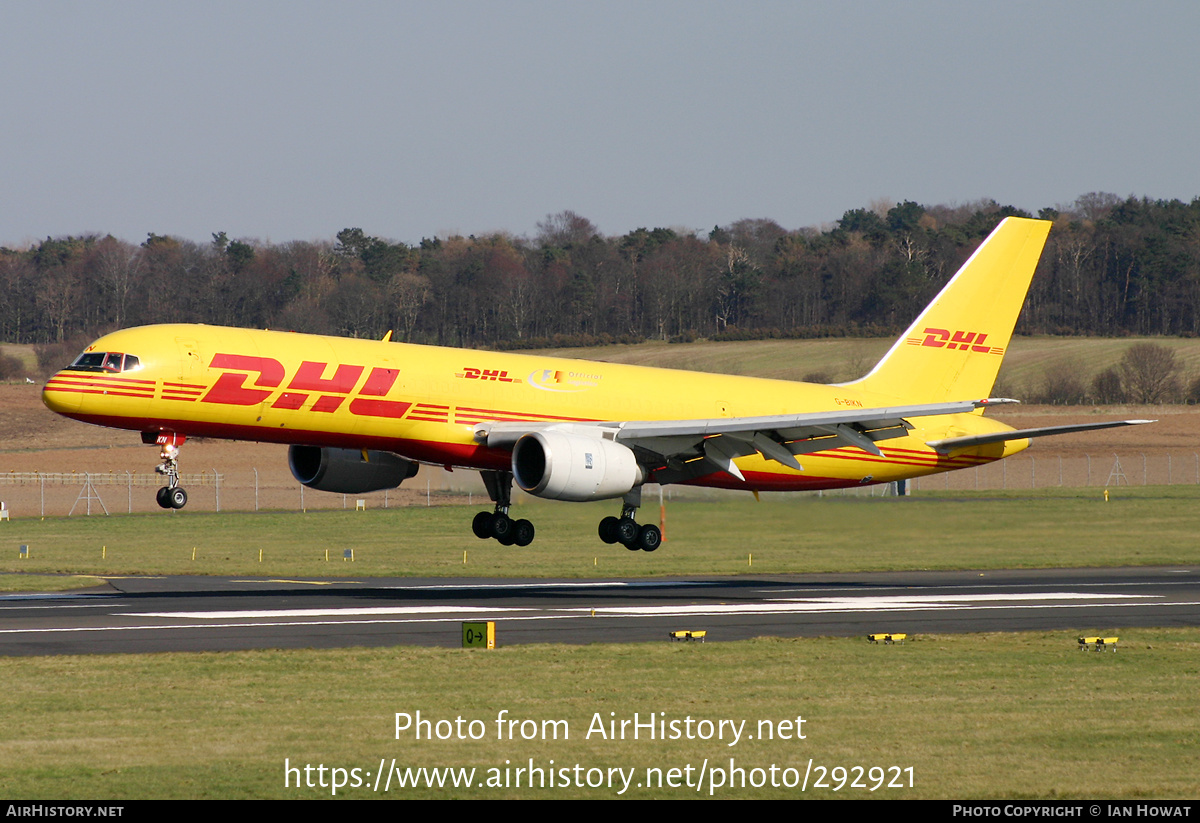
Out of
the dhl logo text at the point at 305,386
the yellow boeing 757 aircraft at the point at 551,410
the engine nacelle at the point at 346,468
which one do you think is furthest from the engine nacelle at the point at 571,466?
the engine nacelle at the point at 346,468

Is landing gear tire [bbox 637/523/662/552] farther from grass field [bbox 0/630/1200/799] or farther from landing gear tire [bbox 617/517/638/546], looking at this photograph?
grass field [bbox 0/630/1200/799]

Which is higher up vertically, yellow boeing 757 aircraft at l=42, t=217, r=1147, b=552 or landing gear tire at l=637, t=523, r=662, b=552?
yellow boeing 757 aircraft at l=42, t=217, r=1147, b=552

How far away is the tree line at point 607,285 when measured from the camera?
155250 mm

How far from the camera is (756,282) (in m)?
177

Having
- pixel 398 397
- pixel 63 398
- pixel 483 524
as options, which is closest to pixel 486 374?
pixel 398 397

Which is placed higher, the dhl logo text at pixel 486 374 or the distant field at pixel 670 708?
the dhl logo text at pixel 486 374

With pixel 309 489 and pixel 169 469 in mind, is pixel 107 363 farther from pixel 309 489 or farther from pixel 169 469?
pixel 309 489

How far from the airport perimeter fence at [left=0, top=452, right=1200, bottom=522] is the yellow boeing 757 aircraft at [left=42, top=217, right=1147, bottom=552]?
33.6 metres

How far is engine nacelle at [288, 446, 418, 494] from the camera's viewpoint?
41.3 m

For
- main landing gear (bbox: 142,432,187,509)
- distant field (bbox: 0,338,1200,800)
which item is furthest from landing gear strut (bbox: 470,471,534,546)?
main landing gear (bbox: 142,432,187,509)

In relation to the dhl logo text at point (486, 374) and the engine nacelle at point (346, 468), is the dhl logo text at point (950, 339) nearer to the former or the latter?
the dhl logo text at point (486, 374)

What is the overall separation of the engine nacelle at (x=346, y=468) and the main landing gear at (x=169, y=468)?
6324 millimetres

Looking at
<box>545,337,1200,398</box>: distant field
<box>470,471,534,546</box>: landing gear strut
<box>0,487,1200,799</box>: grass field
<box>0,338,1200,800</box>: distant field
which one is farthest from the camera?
<box>545,337,1200,398</box>: distant field

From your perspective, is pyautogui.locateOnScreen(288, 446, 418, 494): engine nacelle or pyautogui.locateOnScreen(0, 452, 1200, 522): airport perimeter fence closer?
pyautogui.locateOnScreen(288, 446, 418, 494): engine nacelle
